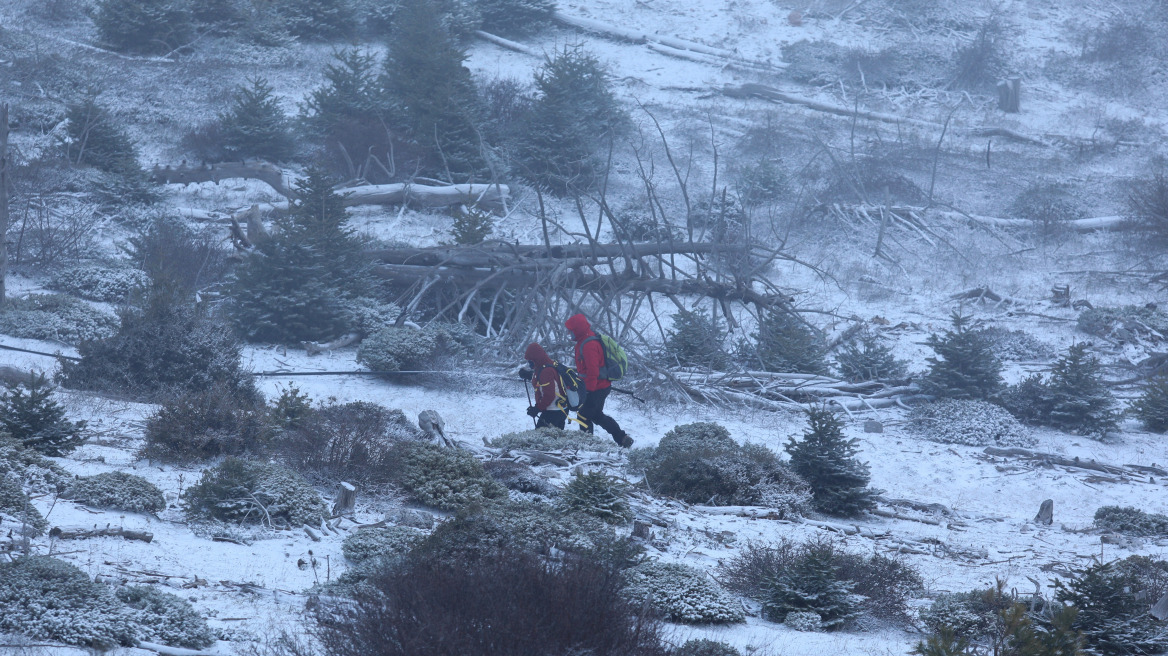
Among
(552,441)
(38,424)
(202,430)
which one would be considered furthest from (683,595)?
(38,424)

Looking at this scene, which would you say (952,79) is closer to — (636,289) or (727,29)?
(727,29)

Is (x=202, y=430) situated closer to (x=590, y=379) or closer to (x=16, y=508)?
(x=16, y=508)

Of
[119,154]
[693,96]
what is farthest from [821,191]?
[119,154]

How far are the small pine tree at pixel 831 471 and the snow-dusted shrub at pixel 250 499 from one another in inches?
180

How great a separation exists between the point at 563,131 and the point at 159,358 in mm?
13301

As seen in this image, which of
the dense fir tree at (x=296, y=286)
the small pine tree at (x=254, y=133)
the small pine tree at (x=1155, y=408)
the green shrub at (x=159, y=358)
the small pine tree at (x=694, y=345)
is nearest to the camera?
the green shrub at (x=159, y=358)

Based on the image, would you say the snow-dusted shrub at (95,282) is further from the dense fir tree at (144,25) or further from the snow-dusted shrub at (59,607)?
the dense fir tree at (144,25)

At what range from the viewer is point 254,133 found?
20.0 metres

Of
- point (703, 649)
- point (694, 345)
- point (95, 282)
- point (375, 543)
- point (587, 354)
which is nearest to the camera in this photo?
point (703, 649)

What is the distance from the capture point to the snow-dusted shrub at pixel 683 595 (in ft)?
16.6

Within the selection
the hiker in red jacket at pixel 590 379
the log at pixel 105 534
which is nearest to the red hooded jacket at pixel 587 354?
the hiker in red jacket at pixel 590 379

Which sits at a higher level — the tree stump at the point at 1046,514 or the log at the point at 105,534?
the log at the point at 105,534

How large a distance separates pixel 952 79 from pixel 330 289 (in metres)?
22.6

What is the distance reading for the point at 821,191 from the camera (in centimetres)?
2273
